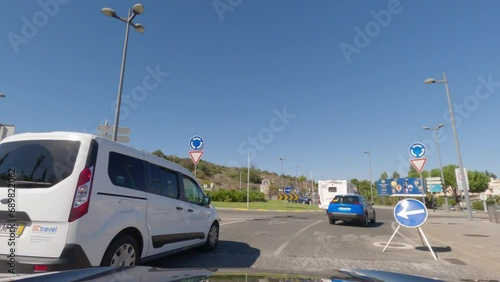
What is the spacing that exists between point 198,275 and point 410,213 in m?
7.02

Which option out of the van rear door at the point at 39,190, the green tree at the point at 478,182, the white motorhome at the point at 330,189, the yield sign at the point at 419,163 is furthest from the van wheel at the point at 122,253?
the green tree at the point at 478,182

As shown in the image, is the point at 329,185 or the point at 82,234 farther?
the point at 329,185

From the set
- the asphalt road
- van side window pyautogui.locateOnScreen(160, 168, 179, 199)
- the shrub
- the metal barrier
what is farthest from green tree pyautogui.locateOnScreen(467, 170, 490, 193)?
van side window pyautogui.locateOnScreen(160, 168, 179, 199)

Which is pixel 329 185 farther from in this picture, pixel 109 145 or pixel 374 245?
pixel 109 145

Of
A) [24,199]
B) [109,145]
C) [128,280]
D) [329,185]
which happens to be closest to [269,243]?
[109,145]

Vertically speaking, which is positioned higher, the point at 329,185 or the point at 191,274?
the point at 329,185

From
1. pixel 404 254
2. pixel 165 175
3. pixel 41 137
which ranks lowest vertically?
pixel 404 254

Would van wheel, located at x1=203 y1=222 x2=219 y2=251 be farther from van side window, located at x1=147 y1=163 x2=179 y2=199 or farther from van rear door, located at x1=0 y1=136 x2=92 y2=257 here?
van rear door, located at x1=0 y1=136 x2=92 y2=257

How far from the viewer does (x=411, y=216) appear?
24.7 feet

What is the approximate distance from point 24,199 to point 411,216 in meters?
7.97

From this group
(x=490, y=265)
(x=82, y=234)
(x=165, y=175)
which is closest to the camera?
(x=82, y=234)

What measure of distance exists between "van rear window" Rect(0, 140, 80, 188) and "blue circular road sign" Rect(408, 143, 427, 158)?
11.0 m

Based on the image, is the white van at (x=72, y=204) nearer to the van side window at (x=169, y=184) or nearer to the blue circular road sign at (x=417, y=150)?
the van side window at (x=169, y=184)

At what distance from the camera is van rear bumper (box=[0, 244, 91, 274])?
329 centimetres
